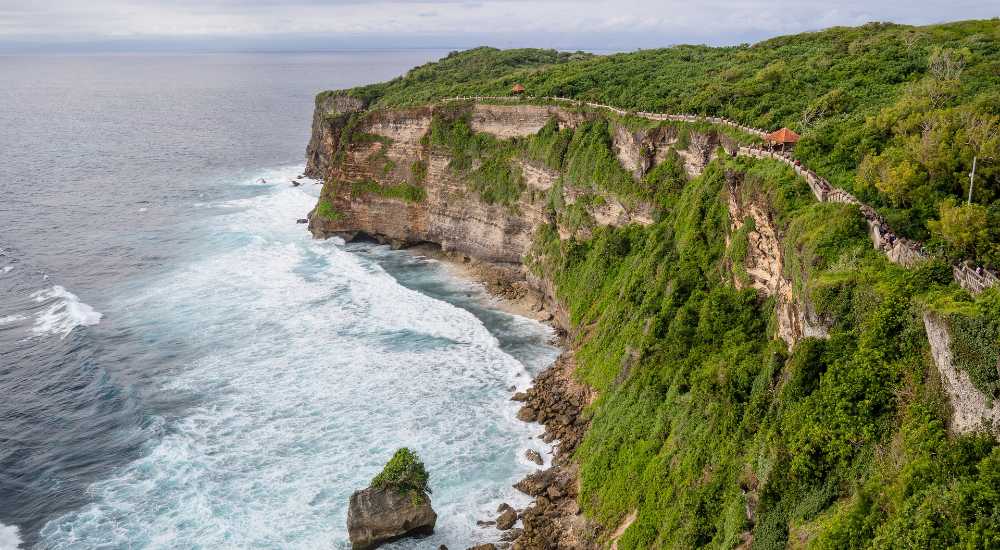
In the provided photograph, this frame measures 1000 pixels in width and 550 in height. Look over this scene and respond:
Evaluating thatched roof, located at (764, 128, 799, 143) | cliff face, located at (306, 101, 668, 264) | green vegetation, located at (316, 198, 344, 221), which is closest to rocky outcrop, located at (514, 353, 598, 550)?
thatched roof, located at (764, 128, 799, 143)

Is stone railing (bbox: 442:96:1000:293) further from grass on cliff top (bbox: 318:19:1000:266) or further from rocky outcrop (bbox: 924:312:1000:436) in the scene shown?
rocky outcrop (bbox: 924:312:1000:436)

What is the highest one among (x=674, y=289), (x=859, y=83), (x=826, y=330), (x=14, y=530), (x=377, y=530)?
(x=859, y=83)

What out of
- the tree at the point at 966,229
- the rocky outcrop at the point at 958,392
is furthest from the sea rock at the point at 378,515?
the tree at the point at 966,229

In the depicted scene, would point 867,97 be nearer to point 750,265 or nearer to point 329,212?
point 750,265

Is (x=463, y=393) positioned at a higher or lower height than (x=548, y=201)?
lower

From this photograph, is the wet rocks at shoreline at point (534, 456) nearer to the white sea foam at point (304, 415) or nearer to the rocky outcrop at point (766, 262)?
the white sea foam at point (304, 415)

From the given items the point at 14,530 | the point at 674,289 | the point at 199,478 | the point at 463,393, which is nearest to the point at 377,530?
the point at 199,478

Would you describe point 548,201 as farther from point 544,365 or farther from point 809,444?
point 809,444
